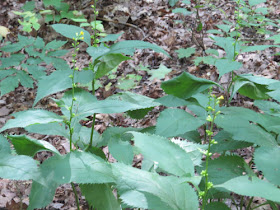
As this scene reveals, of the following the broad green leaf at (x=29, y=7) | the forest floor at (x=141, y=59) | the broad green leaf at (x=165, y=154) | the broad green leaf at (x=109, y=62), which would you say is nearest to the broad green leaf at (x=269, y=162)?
the broad green leaf at (x=165, y=154)

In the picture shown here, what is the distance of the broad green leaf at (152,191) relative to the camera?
3.16 ft

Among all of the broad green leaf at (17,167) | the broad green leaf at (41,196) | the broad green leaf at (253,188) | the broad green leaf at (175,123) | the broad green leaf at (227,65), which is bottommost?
the broad green leaf at (41,196)

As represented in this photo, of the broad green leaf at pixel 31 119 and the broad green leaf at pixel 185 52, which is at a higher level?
the broad green leaf at pixel 31 119

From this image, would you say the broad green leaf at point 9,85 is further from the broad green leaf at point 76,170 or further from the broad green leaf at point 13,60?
the broad green leaf at point 76,170

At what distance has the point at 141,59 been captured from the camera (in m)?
4.69

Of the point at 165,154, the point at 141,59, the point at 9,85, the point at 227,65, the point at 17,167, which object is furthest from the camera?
the point at 141,59

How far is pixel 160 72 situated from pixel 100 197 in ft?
9.48

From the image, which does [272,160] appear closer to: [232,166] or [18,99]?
[232,166]

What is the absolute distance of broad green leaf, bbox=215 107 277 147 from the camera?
133 cm

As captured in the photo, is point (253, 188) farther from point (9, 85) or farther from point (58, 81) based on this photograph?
point (9, 85)

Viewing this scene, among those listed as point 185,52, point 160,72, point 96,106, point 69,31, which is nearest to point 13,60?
point 160,72

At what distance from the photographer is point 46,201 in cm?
130

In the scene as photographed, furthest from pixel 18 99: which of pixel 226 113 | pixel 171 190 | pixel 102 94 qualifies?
pixel 171 190

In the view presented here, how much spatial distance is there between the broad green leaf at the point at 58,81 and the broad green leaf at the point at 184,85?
418 millimetres
